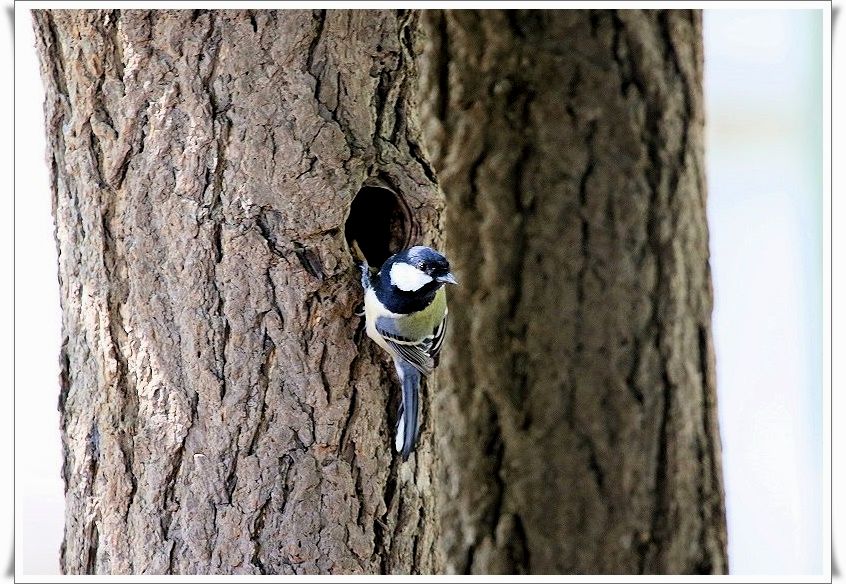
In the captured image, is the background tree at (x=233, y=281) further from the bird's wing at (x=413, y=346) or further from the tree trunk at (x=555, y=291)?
the tree trunk at (x=555, y=291)

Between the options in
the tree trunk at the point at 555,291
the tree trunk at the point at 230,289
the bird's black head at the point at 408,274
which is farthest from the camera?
the tree trunk at the point at 555,291

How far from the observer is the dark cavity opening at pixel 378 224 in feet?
7.67

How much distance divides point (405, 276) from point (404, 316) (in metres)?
0.10

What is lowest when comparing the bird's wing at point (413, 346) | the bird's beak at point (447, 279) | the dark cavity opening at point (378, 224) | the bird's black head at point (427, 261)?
the bird's wing at point (413, 346)

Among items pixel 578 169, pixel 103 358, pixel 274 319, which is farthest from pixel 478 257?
pixel 103 358

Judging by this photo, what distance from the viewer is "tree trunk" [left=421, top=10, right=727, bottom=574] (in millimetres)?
3170

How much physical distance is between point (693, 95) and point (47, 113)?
2125mm

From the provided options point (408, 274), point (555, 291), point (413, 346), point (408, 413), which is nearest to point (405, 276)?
point (408, 274)

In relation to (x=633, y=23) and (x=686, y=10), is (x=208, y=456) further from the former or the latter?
(x=686, y=10)

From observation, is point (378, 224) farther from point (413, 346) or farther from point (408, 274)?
point (413, 346)

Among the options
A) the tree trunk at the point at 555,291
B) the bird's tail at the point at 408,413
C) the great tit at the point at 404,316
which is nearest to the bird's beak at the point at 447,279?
the great tit at the point at 404,316

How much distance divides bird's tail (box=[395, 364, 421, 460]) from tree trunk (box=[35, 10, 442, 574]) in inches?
1.5

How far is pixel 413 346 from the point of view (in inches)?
90.4

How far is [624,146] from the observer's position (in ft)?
10.4
